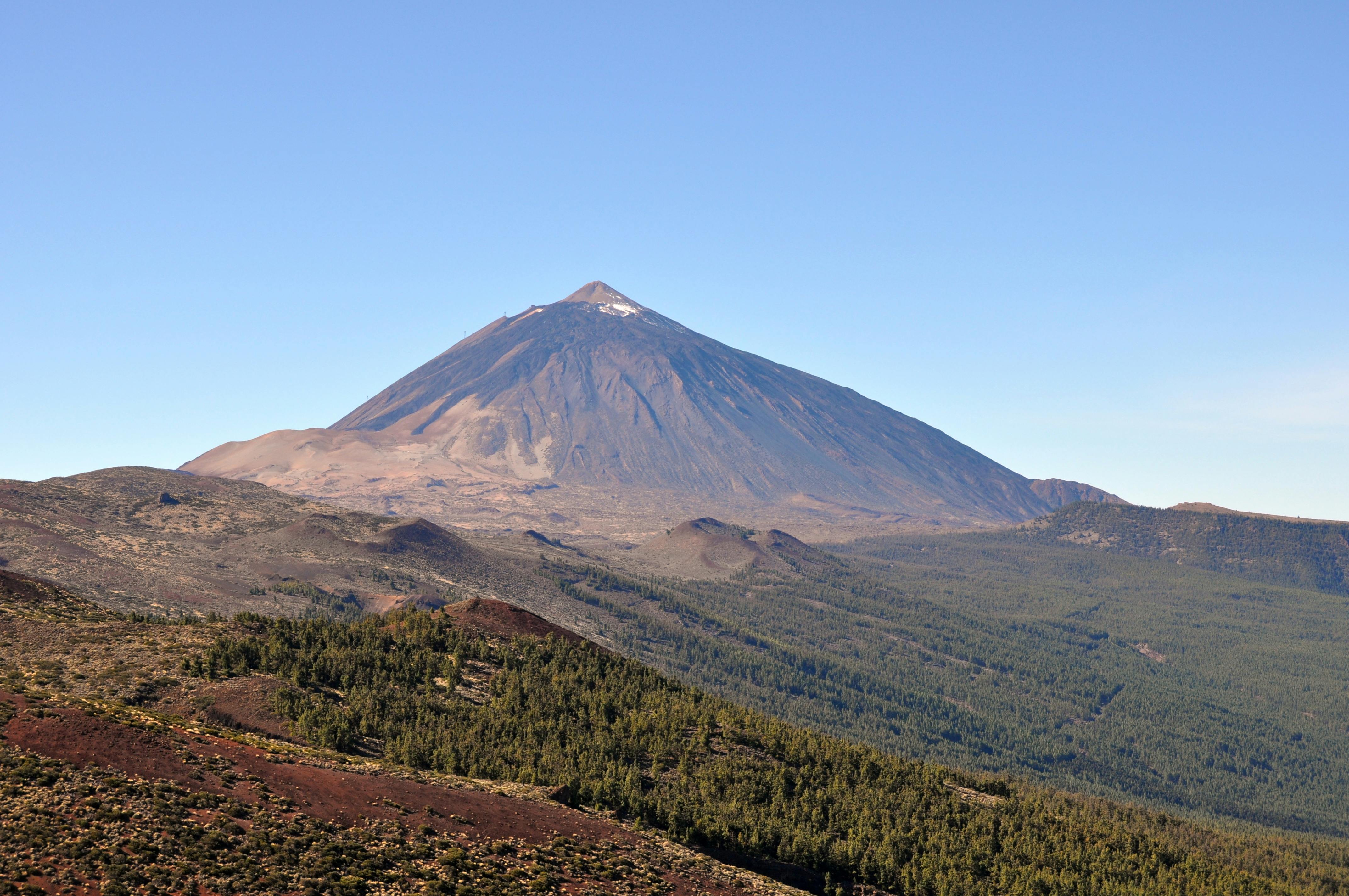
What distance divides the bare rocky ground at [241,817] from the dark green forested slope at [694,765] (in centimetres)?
451

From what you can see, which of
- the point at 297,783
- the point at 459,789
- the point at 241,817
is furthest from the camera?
the point at 459,789

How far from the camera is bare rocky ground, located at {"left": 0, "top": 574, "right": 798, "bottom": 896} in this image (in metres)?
31.6

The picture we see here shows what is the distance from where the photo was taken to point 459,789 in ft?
152

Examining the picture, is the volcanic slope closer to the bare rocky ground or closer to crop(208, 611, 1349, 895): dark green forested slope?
crop(208, 611, 1349, 895): dark green forested slope

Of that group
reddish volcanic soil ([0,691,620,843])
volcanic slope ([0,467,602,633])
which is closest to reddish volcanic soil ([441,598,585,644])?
reddish volcanic soil ([0,691,620,843])

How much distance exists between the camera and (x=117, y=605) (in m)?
108

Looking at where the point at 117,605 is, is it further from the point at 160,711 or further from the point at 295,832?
the point at 295,832

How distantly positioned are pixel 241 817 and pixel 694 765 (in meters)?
31.0

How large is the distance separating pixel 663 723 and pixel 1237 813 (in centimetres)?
12649

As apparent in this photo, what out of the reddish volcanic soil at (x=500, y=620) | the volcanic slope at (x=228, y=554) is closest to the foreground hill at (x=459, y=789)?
the reddish volcanic soil at (x=500, y=620)

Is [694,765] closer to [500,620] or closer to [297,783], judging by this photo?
[500,620]

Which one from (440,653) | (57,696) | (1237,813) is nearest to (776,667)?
(1237,813)

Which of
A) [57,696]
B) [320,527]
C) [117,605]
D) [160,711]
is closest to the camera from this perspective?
[57,696]

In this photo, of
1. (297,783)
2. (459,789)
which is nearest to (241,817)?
(297,783)
